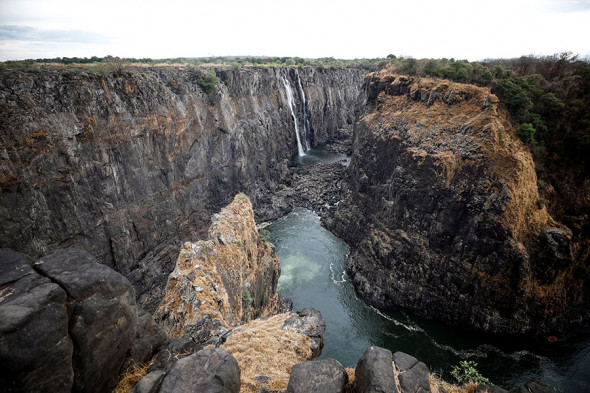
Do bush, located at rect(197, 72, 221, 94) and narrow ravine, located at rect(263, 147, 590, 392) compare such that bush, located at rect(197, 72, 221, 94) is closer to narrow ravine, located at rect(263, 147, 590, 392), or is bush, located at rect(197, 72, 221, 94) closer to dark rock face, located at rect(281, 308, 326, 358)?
narrow ravine, located at rect(263, 147, 590, 392)

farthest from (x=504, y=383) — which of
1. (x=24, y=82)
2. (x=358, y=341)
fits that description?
(x=24, y=82)

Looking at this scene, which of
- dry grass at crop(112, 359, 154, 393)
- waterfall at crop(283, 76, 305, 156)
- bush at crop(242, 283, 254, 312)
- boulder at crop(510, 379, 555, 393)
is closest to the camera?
dry grass at crop(112, 359, 154, 393)

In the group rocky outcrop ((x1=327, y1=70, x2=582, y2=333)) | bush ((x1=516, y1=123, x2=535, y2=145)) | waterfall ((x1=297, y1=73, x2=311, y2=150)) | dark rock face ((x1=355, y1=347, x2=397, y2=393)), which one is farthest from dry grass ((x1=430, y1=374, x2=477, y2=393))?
waterfall ((x1=297, y1=73, x2=311, y2=150))

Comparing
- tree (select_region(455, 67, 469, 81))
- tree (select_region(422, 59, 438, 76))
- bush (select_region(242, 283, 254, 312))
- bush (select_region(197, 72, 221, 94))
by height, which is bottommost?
bush (select_region(242, 283, 254, 312))

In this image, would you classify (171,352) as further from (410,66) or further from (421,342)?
(410,66)

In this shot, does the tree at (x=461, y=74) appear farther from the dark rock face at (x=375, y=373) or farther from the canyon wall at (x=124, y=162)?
the dark rock face at (x=375, y=373)

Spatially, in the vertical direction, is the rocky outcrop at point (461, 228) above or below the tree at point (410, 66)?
below

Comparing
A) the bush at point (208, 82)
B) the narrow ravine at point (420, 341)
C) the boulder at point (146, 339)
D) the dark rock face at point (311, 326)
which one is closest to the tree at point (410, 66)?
the bush at point (208, 82)

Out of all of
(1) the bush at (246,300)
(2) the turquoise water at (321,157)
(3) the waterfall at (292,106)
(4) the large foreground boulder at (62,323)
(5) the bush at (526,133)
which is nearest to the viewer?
(4) the large foreground boulder at (62,323)
